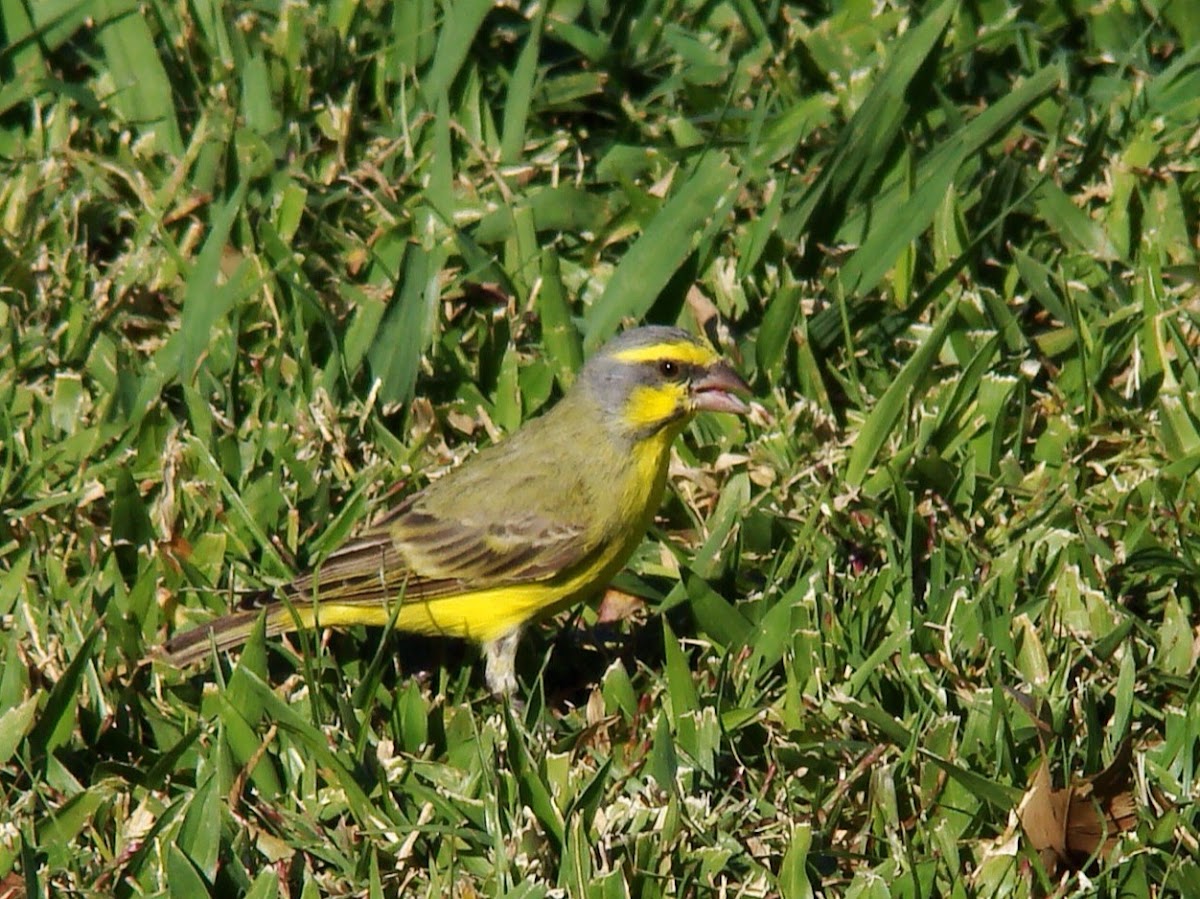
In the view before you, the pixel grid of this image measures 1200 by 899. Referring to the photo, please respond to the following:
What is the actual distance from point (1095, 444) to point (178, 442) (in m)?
2.57

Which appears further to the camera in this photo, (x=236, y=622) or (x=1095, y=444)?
(x=1095, y=444)

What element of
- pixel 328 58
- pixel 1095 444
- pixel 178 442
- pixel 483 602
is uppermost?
pixel 328 58

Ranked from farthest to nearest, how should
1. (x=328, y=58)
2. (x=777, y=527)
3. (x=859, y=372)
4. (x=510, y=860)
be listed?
(x=328, y=58) → (x=859, y=372) → (x=777, y=527) → (x=510, y=860)

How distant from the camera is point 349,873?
4137 millimetres

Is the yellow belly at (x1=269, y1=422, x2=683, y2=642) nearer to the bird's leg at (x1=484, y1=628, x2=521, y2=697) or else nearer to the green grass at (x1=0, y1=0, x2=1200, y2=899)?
the bird's leg at (x1=484, y1=628, x2=521, y2=697)

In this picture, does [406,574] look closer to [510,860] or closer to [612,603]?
[612,603]

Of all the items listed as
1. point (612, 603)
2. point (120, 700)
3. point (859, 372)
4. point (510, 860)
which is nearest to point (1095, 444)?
point (859, 372)

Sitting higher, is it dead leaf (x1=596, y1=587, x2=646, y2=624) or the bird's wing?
the bird's wing

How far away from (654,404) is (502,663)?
0.77 meters

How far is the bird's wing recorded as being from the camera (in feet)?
16.0

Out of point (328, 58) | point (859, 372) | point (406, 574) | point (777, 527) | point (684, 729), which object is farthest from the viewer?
point (328, 58)

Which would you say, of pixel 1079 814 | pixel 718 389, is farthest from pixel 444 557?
pixel 1079 814

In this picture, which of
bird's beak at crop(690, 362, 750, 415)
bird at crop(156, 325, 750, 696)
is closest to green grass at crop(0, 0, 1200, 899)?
bird at crop(156, 325, 750, 696)

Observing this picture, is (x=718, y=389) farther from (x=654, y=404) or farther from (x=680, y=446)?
(x=680, y=446)
